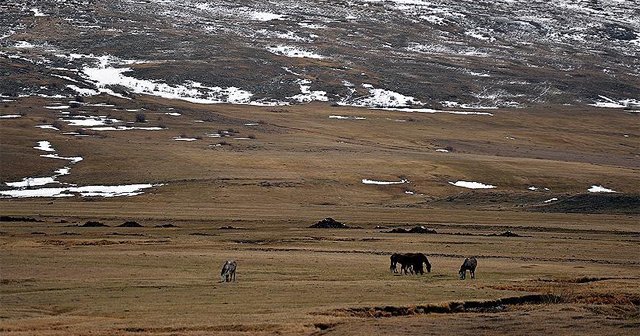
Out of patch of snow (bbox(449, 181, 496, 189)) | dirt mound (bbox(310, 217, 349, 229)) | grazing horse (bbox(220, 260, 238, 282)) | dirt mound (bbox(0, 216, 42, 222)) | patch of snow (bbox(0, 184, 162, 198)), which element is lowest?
patch of snow (bbox(449, 181, 496, 189))

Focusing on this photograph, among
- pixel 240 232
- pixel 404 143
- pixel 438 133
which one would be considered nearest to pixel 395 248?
pixel 240 232

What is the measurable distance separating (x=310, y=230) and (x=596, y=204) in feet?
120

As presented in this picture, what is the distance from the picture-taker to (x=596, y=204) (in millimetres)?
90875

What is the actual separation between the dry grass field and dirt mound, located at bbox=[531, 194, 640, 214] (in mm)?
264

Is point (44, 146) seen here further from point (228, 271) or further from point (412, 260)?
point (228, 271)

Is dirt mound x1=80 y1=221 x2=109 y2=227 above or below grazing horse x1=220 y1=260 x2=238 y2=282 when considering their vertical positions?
below

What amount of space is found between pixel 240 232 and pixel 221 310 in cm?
3337

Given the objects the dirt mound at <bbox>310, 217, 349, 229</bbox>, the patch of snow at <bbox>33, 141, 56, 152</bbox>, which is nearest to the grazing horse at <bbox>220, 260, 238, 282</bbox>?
the dirt mound at <bbox>310, 217, 349, 229</bbox>

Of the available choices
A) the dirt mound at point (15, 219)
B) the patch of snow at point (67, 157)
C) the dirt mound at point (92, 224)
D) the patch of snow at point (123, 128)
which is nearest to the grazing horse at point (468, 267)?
the dirt mound at point (92, 224)

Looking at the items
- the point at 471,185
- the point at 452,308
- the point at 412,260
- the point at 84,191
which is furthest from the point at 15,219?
the point at 471,185

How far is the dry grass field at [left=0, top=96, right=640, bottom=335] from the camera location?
3009 centimetres

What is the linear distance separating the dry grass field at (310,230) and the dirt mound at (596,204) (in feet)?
0.87

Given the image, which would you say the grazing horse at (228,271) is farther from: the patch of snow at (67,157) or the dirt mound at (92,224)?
the patch of snow at (67,157)

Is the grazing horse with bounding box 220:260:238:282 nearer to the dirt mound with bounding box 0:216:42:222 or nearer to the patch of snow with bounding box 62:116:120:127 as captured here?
the dirt mound with bounding box 0:216:42:222
